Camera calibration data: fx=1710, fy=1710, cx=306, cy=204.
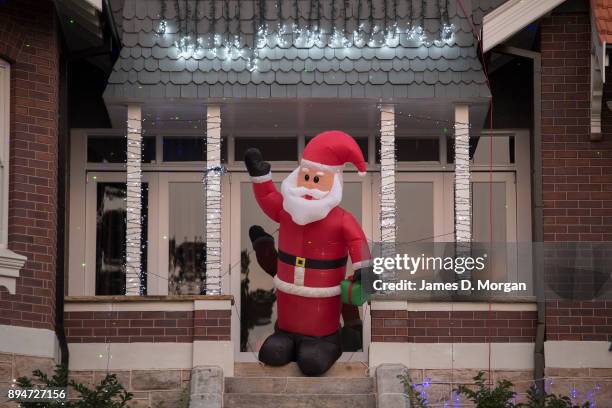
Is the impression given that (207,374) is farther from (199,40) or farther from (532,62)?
(532,62)

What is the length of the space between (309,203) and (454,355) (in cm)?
204

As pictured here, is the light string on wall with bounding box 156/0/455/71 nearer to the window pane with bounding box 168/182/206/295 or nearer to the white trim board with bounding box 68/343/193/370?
the window pane with bounding box 168/182/206/295

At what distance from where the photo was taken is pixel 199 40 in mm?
17453

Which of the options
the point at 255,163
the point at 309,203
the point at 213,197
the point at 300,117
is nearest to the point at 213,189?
the point at 213,197

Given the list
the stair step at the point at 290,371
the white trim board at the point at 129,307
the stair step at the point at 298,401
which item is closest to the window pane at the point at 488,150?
the stair step at the point at 290,371

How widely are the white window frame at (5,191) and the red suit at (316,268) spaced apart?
99.1 inches

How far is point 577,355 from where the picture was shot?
1631 centimetres

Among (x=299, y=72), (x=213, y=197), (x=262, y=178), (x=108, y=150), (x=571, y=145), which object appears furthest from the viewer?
(x=108, y=150)

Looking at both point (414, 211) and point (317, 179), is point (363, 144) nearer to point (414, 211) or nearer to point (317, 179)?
point (414, 211)

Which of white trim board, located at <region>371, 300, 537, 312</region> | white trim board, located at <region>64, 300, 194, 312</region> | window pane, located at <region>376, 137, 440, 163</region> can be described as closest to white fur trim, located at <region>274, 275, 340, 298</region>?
white trim board, located at <region>371, 300, 537, 312</region>

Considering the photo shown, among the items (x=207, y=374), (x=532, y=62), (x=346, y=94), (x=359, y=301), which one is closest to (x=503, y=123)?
(x=532, y=62)

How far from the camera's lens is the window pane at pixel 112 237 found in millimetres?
18531

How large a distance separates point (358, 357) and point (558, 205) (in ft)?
9.27

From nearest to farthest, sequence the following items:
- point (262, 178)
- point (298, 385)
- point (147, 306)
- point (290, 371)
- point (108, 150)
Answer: point (298, 385) < point (290, 371) < point (147, 306) < point (262, 178) < point (108, 150)
